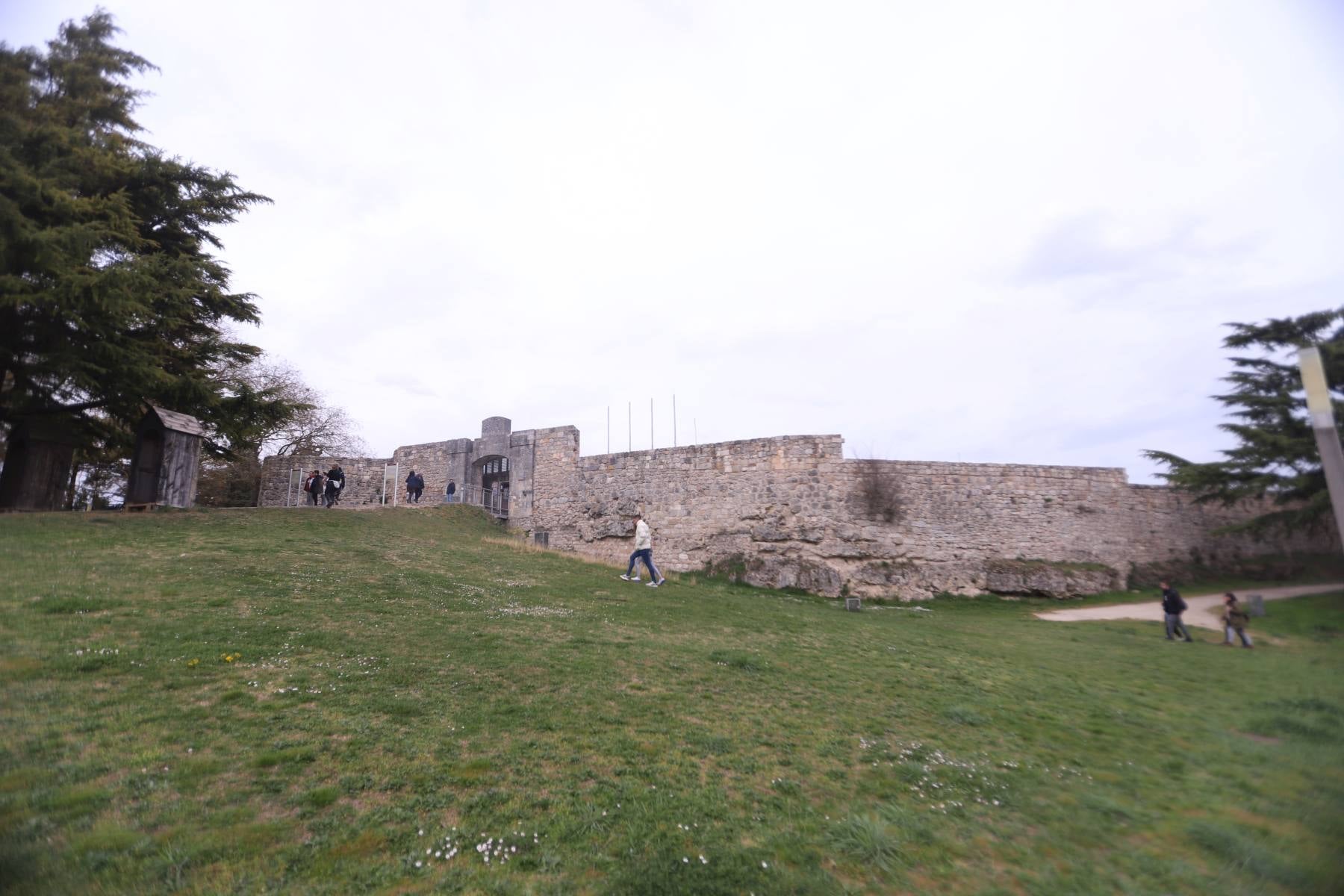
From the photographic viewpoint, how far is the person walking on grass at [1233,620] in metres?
10.1

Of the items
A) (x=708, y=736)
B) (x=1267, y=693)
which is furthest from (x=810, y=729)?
(x=1267, y=693)

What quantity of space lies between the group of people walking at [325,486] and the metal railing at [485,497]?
4.56 meters

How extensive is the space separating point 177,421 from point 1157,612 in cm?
2692

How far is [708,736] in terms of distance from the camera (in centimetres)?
576

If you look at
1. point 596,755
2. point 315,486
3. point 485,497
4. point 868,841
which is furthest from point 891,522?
point 315,486

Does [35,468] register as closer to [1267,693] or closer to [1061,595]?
Result: [1267,693]

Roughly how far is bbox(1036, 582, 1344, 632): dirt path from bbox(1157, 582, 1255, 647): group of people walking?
0.29 m

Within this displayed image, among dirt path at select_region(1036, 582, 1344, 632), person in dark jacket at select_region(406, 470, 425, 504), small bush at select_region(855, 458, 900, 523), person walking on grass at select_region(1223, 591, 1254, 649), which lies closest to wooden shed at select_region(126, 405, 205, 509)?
person in dark jacket at select_region(406, 470, 425, 504)

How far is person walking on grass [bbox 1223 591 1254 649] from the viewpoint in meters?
10.1

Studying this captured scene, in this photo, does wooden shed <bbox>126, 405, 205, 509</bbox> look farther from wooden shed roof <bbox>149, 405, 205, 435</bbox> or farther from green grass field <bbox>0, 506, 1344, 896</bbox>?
green grass field <bbox>0, 506, 1344, 896</bbox>

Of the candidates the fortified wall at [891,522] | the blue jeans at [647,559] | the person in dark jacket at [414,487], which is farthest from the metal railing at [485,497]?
the blue jeans at [647,559]

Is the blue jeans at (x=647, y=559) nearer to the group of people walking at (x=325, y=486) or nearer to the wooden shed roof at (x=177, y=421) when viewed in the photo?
the wooden shed roof at (x=177, y=421)

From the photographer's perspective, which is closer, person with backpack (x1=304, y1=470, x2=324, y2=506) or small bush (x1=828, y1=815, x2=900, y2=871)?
small bush (x1=828, y1=815, x2=900, y2=871)

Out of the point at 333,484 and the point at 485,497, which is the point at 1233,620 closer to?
the point at 485,497
